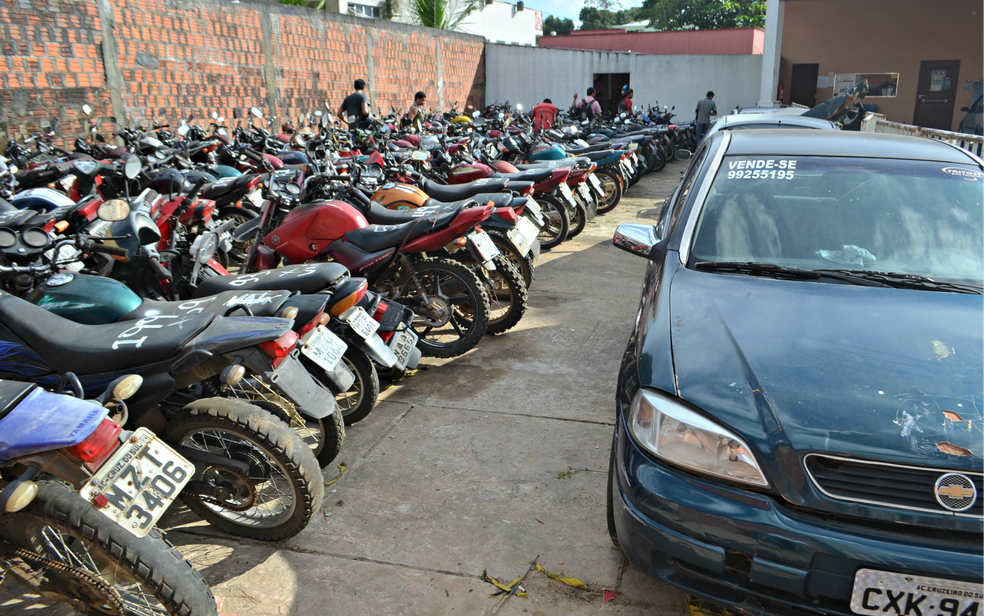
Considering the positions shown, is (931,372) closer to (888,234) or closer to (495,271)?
(888,234)

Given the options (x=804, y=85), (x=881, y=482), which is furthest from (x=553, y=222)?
(x=804, y=85)

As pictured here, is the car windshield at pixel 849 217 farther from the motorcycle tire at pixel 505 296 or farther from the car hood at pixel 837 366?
the motorcycle tire at pixel 505 296

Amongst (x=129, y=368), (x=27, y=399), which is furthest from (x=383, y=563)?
(x=27, y=399)

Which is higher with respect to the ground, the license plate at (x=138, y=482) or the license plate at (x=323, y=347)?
the license plate at (x=323, y=347)

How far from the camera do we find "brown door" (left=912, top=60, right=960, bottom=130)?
2000 centimetres

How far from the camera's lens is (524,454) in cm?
349

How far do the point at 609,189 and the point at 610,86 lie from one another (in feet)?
56.2

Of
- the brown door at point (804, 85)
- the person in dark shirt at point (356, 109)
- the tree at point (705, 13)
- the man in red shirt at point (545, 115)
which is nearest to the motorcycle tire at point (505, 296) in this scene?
the person in dark shirt at point (356, 109)

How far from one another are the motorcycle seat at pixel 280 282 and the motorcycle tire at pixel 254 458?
35.5 inches

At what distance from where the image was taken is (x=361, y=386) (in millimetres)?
3742

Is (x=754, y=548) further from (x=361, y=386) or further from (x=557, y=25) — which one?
(x=557, y=25)

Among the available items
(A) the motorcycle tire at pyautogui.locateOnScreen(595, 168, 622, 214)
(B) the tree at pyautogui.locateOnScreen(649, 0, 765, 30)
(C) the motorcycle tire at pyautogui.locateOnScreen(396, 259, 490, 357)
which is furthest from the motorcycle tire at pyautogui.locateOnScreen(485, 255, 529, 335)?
(B) the tree at pyautogui.locateOnScreen(649, 0, 765, 30)

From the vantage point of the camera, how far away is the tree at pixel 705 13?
55.0 metres

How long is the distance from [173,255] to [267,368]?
1.66 metres
